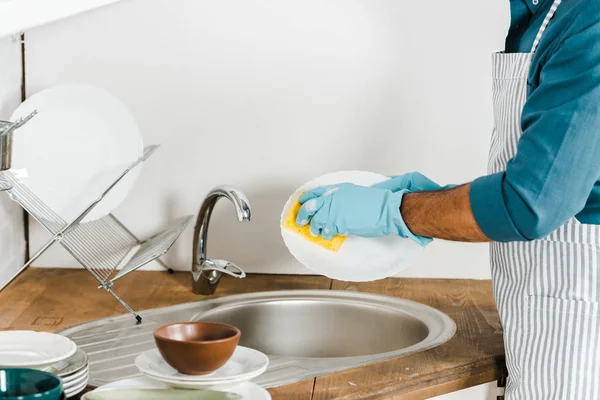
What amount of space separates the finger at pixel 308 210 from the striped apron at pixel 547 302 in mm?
312

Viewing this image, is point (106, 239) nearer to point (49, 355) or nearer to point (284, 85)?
point (284, 85)

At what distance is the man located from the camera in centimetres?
107

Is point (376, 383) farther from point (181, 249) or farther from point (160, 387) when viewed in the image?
point (181, 249)

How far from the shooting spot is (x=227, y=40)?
1.79 metres

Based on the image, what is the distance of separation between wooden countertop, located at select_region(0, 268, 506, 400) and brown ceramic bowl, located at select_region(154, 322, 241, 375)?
0.68 ft

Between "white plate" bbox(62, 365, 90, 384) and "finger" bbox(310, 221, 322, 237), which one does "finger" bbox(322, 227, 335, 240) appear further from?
"white plate" bbox(62, 365, 90, 384)

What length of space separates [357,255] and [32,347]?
2.01 feet

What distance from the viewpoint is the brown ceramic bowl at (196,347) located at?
0.93 m

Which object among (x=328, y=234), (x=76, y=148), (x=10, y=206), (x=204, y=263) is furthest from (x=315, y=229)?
(x=10, y=206)

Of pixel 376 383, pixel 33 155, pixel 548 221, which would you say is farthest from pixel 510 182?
pixel 33 155

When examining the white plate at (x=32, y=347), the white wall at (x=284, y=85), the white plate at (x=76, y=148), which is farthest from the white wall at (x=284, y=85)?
the white plate at (x=32, y=347)

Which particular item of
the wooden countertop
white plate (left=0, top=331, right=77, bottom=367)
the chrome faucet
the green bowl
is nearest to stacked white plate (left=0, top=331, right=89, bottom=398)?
white plate (left=0, top=331, right=77, bottom=367)

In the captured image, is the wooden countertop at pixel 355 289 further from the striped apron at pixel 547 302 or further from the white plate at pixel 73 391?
the white plate at pixel 73 391

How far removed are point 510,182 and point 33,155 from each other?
1.01 m
